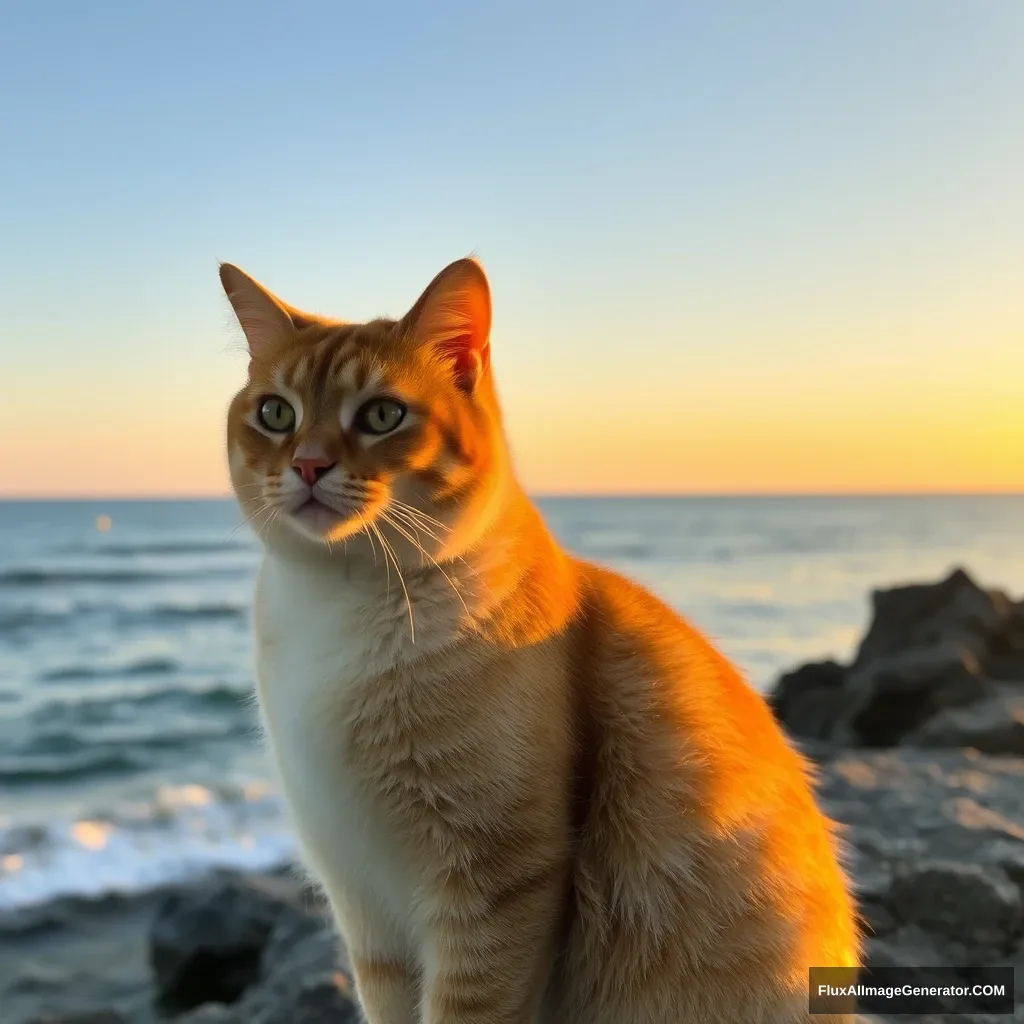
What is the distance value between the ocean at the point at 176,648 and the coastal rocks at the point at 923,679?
1.01 meters

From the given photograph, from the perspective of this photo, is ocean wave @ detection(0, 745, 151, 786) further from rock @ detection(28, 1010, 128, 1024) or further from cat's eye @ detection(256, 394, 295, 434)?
cat's eye @ detection(256, 394, 295, 434)

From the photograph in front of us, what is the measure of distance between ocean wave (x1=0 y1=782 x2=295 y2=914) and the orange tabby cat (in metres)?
3.02

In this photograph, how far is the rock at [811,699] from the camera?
5605 millimetres

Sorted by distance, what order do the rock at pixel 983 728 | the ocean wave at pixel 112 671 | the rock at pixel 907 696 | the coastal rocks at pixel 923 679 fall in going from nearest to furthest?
the rock at pixel 983 728, the coastal rocks at pixel 923 679, the rock at pixel 907 696, the ocean wave at pixel 112 671

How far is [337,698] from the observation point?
4.80 feet

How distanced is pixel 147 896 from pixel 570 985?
3521mm

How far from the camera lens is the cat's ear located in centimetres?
154

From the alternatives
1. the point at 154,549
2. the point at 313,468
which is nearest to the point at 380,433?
the point at 313,468

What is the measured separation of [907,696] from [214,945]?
3821 millimetres

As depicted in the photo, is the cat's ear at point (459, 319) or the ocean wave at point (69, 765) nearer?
the cat's ear at point (459, 319)

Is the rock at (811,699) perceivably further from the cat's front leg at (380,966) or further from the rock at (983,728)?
the cat's front leg at (380,966)

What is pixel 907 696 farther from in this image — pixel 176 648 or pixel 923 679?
pixel 176 648

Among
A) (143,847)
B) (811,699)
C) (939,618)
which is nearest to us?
(143,847)

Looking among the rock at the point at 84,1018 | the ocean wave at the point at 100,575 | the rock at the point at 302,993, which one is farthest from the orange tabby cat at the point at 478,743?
the ocean wave at the point at 100,575
